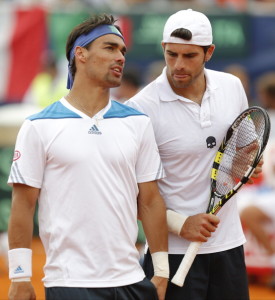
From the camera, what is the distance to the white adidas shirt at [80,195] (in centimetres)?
450

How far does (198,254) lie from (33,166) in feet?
3.79

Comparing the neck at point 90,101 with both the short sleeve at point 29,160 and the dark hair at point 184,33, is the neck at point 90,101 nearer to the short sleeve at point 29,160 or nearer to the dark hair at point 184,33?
the short sleeve at point 29,160

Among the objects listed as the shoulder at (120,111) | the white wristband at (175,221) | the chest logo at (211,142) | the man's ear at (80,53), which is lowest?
the white wristband at (175,221)

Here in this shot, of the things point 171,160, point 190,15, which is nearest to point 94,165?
point 171,160

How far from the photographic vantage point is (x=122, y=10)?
13.3 m

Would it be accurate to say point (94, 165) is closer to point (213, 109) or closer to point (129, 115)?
point (129, 115)

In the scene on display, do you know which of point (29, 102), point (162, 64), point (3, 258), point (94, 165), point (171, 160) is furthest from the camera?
point (29, 102)

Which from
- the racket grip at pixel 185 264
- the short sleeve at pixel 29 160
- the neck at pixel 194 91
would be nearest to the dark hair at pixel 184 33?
the neck at pixel 194 91

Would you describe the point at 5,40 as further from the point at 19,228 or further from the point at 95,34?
the point at 19,228

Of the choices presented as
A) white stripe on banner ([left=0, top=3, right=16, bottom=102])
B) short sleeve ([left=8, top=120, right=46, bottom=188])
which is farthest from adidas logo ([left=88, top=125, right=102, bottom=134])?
white stripe on banner ([left=0, top=3, right=16, bottom=102])

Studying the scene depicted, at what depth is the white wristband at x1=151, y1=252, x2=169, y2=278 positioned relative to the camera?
189 inches

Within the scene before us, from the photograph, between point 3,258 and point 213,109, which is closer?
point 213,109

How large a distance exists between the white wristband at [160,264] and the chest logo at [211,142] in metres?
0.67

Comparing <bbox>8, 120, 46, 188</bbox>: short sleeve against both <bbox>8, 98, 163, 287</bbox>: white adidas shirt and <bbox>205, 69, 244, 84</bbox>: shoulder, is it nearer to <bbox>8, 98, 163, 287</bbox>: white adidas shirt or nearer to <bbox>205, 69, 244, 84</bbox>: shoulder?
<bbox>8, 98, 163, 287</bbox>: white adidas shirt
